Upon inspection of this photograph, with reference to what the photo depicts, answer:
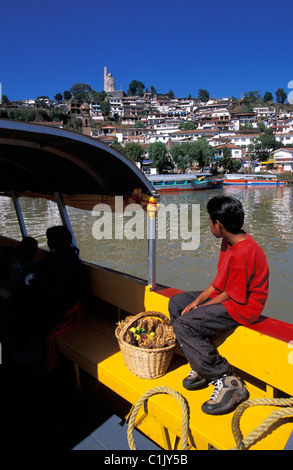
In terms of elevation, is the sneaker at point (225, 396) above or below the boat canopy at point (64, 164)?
below

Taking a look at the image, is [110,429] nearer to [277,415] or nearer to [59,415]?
[59,415]

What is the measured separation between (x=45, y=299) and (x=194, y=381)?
1.60m

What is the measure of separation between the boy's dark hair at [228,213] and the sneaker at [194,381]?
114 cm

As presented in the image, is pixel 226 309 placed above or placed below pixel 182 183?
above

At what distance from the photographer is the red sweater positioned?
2.20m

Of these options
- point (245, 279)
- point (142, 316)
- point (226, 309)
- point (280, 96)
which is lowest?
point (142, 316)

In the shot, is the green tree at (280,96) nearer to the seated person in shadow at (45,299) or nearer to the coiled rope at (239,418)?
the seated person in shadow at (45,299)

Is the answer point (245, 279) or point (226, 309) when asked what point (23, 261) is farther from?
point (245, 279)

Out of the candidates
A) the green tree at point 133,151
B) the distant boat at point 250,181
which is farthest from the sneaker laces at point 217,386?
the green tree at point 133,151

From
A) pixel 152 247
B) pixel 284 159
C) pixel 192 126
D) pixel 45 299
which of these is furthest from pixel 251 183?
pixel 192 126

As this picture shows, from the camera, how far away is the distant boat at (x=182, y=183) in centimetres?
4425

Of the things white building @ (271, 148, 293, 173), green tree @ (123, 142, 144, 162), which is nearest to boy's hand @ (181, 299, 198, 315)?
green tree @ (123, 142, 144, 162)

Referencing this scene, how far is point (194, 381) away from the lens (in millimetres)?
2402
